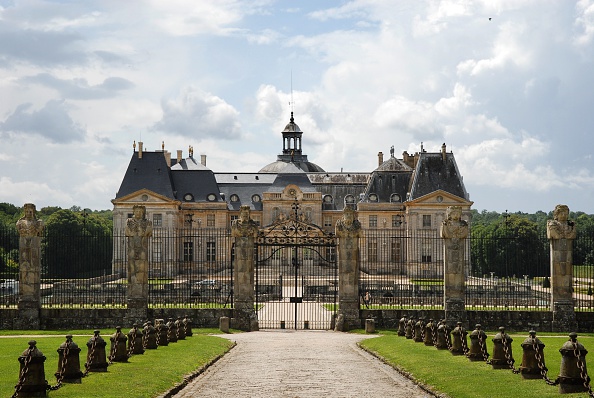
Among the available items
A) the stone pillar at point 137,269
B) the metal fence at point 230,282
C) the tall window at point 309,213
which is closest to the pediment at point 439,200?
the metal fence at point 230,282

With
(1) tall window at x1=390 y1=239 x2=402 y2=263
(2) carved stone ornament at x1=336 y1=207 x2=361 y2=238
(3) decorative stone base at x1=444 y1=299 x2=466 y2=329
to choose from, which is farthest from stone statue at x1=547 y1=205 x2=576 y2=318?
(1) tall window at x1=390 y1=239 x2=402 y2=263

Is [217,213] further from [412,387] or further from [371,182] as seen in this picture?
[412,387]

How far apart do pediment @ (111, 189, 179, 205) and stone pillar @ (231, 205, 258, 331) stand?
207 ft

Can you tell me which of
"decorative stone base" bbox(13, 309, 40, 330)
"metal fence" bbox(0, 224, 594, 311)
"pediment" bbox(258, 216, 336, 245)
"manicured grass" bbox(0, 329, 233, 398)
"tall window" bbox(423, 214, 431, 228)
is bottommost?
"manicured grass" bbox(0, 329, 233, 398)

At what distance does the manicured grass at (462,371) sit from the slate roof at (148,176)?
7219cm

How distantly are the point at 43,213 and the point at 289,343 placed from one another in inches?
4419

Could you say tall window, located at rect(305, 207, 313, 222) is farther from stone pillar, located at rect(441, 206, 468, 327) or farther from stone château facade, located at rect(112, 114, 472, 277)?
stone pillar, located at rect(441, 206, 468, 327)

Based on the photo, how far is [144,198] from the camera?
92.1 m

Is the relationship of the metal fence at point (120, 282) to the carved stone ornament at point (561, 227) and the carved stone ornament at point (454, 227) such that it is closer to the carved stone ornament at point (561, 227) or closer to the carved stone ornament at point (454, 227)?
the carved stone ornament at point (454, 227)

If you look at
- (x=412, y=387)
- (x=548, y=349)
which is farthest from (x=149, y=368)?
(x=548, y=349)

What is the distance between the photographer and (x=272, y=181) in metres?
105

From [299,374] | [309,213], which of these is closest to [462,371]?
[299,374]

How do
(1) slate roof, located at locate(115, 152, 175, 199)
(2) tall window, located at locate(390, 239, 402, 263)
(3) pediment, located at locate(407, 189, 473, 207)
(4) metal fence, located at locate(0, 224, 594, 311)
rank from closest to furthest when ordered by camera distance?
(4) metal fence, located at locate(0, 224, 594, 311) → (2) tall window, located at locate(390, 239, 402, 263) → (3) pediment, located at locate(407, 189, 473, 207) → (1) slate roof, located at locate(115, 152, 175, 199)

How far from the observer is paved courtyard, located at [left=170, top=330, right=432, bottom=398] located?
15.6m
